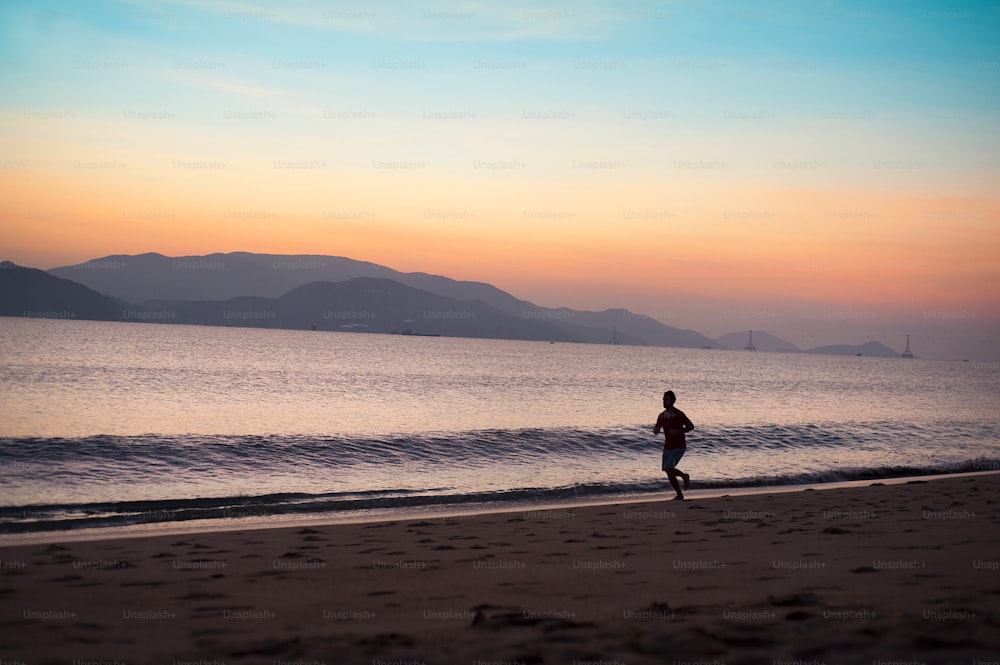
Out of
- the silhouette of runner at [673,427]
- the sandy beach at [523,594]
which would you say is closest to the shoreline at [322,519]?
the silhouette of runner at [673,427]

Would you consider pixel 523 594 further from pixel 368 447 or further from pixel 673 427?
pixel 368 447

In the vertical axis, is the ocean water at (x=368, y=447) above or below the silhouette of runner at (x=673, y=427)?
below

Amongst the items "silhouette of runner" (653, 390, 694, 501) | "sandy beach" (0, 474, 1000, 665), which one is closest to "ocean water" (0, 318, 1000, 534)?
"silhouette of runner" (653, 390, 694, 501)

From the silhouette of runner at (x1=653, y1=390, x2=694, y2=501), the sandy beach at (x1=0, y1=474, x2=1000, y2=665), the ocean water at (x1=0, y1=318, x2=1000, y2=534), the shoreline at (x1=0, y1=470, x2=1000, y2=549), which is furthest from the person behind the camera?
the ocean water at (x1=0, y1=318, x2=1000, y2=534)

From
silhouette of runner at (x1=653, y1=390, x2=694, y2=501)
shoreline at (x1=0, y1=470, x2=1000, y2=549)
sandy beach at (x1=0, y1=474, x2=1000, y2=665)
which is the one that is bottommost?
shoreline at (x1=0, y1=470, x2=1000, y2=549)

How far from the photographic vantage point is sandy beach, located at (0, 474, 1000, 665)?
5.38m

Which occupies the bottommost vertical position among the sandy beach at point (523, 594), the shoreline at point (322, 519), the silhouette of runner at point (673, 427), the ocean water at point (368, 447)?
the ocean water at point (368, 447)

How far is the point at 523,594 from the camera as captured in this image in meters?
7.20

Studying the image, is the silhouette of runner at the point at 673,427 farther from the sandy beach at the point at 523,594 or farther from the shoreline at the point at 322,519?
the sandy beach at the point at 523,594

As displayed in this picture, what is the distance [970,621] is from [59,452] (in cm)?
2095

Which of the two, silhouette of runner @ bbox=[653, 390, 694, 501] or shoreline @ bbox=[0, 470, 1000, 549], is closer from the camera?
shoreline @ bbox=[0, 470, 1000, 549]

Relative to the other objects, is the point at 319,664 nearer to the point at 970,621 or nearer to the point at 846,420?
the point at 970,621

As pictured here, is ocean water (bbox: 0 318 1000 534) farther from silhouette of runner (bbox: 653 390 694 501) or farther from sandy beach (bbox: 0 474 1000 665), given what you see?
sandy beach (bbox: 0 474 1000 665)

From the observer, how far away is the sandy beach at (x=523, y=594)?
17.6 feet
